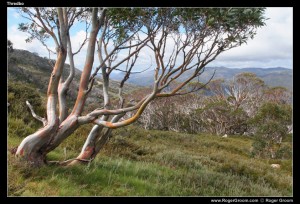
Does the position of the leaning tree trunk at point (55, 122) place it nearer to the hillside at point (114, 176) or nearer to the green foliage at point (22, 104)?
the hillside at point (114, 176)

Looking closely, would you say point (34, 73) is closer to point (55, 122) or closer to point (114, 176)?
point (55, 122)

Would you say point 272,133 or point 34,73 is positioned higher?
point 34,73

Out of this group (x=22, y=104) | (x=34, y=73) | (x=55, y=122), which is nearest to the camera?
(x=55, y=122)

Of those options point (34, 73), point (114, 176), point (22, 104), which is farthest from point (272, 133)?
point (34, 73)

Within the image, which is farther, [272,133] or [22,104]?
[272,133]

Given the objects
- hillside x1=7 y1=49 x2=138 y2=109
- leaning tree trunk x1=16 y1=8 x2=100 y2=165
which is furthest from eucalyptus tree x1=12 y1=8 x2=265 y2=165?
hillside x1=7 y1=49 x2=138 y2=109

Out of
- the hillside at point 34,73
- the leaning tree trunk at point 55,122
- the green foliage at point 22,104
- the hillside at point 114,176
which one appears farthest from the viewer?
the hillside at point 34,73

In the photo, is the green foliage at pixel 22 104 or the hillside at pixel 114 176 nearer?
the hillside at pixel 114 176

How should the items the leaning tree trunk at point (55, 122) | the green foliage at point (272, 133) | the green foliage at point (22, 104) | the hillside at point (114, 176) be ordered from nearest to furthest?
1. the hillside at point (114, 176)
2. the leaning tree trunk at point (55, 122)
3. the green foliage at point (22, 104)
4. the green foliage at point (272, 133)

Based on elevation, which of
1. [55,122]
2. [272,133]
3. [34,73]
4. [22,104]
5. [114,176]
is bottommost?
[272,133]

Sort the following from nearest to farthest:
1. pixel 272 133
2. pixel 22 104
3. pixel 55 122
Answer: pixel 55 122 < pixel 22 104 < pixel 272 133

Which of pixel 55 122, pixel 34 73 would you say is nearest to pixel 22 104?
pixel 55 122

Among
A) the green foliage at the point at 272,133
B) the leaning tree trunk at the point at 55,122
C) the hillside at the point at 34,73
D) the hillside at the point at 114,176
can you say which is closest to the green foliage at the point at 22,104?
the hillside at the point at 114,176

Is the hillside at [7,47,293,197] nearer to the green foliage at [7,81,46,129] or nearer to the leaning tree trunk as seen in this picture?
the green foliage at [7,81,46,129]
